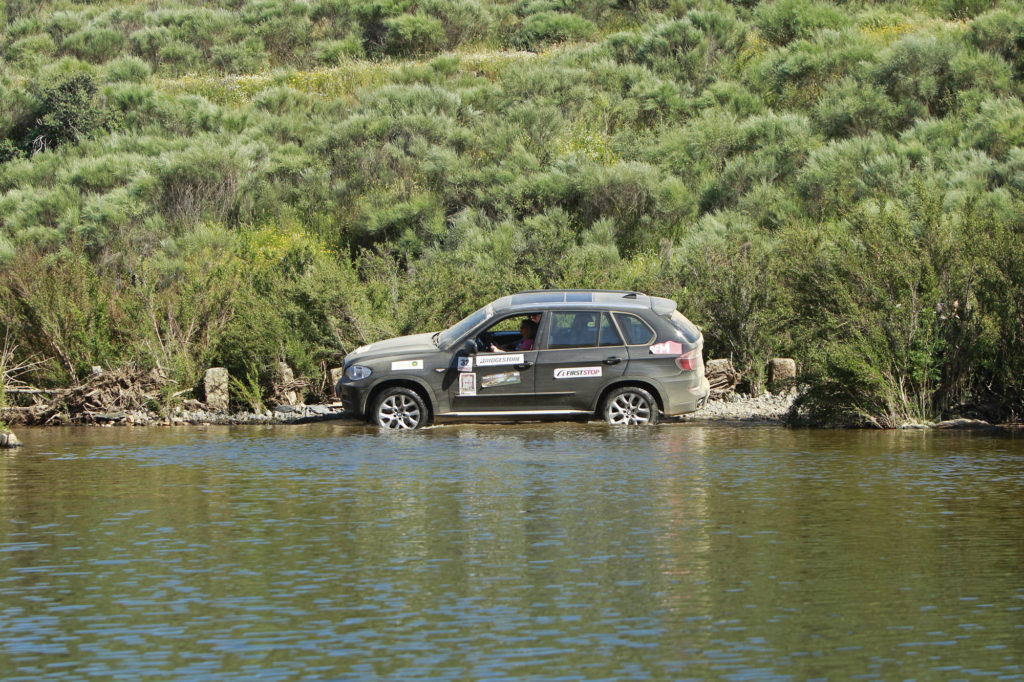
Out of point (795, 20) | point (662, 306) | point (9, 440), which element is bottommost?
point (9, 440)

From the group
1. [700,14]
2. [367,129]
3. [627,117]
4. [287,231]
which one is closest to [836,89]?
[627,117]

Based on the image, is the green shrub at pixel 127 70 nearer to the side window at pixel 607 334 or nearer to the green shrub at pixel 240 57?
the green shrub at pixel 240 57

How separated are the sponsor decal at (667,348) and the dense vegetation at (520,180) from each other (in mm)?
1720

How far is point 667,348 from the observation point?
16766 millimetres

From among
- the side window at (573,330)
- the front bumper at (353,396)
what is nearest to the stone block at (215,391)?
the front bumper at (353,396)

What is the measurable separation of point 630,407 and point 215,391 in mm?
6299

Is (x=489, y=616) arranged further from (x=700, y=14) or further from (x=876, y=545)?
(x=700, y=14)

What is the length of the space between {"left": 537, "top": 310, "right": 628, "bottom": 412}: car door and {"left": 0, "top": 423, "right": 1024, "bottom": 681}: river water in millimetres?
1629

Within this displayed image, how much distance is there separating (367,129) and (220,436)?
70.5 ft

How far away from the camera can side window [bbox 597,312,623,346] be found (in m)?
16.9

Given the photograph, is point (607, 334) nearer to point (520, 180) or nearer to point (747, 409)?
point (747, 409)

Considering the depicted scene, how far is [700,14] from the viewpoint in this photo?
4309 centimetres

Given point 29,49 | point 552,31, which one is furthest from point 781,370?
point 29,49

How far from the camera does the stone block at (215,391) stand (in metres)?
19.4
